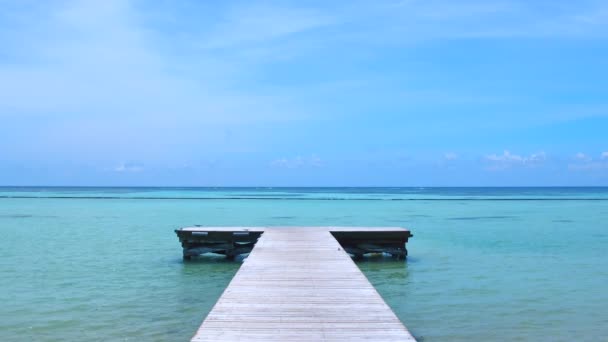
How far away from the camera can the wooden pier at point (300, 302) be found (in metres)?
6.65

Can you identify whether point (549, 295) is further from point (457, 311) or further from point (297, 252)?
point (297, 252)

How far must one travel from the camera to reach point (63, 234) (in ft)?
87.3

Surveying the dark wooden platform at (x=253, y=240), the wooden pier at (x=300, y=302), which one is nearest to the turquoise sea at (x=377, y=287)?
the dark wooden platform at (x=253, y=240)

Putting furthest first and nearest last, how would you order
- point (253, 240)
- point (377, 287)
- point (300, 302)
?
point (253, 240) → point (377, 287) → point (300, 302)

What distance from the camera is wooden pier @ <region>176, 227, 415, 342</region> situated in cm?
665

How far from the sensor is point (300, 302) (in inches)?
327

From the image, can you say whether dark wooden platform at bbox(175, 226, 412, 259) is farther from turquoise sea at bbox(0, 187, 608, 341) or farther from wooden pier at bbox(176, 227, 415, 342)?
wooden pier at bbox(176, 227, 415, 342)

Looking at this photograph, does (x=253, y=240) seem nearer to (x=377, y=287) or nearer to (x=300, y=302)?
(x=377, y=287)

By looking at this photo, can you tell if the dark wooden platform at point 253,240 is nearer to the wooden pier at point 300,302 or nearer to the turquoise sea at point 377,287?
the turquoise sea at point 377,287

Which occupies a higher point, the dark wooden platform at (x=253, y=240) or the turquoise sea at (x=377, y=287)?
the dark wooden platform at (x=253, y=240)

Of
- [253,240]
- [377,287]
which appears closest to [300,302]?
[377,287]

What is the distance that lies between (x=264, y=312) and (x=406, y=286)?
717cm

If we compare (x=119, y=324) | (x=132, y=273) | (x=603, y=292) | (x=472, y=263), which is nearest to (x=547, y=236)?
(x=472, y=263)

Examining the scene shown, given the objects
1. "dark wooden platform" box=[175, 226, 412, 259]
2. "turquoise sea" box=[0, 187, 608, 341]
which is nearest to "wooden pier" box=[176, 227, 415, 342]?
"turquoise sea" box=[0, 187, 608, 341]
